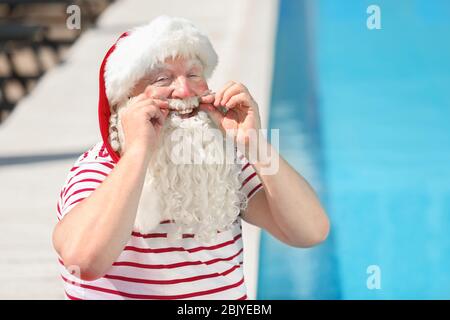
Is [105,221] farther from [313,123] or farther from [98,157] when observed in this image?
[313,123]

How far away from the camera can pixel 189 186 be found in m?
2.10

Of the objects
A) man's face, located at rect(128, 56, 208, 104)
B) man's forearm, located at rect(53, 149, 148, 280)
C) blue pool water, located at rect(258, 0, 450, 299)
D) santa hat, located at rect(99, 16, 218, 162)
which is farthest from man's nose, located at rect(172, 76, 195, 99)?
blue pool water, located at rect(258, 0, 450, 299)

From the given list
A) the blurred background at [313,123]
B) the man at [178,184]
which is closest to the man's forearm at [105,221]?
the man at [178,184]

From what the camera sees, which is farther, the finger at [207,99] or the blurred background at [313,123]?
the blurred background at [313,123]

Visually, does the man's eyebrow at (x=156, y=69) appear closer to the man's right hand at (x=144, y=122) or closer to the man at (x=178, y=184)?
the man at (x=178, y=184)

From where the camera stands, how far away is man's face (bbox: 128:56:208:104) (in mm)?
2080

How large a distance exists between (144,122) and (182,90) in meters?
0.15

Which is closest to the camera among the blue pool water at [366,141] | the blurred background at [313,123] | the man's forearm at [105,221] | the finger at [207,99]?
the man's forearm at [105,221]

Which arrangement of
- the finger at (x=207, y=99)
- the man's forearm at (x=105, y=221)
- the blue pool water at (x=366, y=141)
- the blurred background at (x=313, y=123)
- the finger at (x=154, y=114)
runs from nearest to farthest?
the man's forearm at (x=105, y=221) → the finger at (x=154, y=114) → the finger at (x=207, y=99) → the blurred background at (x=313, y=123) → the blue pool water at (x=366, y=141)

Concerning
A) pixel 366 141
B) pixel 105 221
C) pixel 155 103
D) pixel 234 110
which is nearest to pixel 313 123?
pixel 366 141

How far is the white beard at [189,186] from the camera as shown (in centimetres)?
206

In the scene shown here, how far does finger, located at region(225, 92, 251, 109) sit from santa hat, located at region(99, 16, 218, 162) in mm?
195

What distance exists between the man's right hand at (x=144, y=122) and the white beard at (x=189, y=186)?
0.05m
